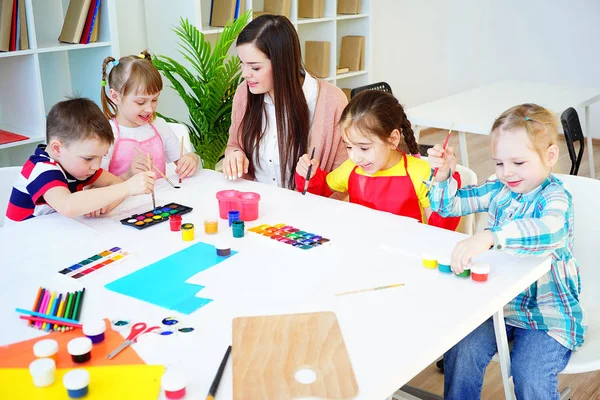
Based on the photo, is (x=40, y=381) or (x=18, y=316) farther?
(x=18, y=316)

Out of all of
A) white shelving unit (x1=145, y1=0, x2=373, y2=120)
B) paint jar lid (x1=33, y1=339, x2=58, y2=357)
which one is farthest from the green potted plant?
paint jar lid (x1=33, y1=339, x2=58, y2=357)

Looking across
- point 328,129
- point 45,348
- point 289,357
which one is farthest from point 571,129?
point 45,348

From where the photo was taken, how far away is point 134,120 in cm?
226

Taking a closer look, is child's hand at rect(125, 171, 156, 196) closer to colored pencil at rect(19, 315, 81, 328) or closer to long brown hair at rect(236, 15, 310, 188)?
colored pencil at rect(19, 315, 81, 328)

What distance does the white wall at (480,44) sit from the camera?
536 cm

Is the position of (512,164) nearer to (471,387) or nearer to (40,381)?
(471,387)

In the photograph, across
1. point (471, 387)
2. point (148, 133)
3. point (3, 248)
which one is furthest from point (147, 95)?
point (471, 387)

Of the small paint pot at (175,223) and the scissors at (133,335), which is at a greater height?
the small paint pot at (175,223)

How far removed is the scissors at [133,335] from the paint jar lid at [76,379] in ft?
0.34

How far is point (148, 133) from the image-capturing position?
232 centimetres

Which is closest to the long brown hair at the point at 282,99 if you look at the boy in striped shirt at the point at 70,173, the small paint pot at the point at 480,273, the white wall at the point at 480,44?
the boy in striped shirt at the point at 70,173

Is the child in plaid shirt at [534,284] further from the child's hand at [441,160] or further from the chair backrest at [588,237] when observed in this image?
the chair backrest at [588,237]

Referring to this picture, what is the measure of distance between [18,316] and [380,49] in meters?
4.77

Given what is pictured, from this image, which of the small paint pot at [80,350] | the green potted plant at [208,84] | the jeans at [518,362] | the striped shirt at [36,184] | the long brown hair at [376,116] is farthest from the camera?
the green potted plant at [208,84]
